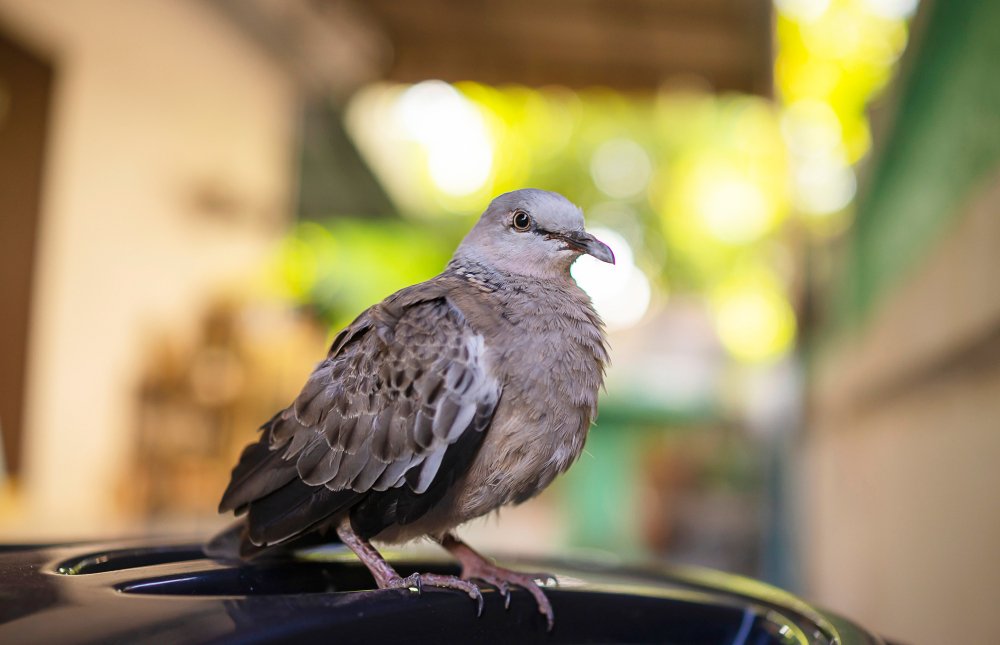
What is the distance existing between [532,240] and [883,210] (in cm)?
162

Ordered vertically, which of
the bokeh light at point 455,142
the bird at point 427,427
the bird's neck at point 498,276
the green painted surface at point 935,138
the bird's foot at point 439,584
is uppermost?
the bokeh light at point 455,142

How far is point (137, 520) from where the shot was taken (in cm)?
503

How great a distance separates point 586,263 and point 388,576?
0.74 meters

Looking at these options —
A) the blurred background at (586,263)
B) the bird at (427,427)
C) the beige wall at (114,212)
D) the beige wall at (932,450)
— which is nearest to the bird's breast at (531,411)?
the bird at (427,427)

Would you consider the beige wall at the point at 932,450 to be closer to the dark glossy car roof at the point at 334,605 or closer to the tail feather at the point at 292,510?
the dark glossy car roof at the point at 334,605

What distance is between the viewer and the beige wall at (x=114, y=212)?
179 inches

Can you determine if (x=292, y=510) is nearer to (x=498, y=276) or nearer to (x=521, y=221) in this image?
(x=498, y=276)

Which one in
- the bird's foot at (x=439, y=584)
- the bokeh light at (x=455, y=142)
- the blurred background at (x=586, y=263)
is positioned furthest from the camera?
the bokeh light at (x=455, y=142)

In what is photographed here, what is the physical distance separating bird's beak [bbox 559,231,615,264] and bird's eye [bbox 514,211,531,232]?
61 mm

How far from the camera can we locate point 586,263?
65.9 inches

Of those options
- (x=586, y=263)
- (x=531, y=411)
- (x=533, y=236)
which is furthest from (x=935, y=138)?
(x=531, y=411)

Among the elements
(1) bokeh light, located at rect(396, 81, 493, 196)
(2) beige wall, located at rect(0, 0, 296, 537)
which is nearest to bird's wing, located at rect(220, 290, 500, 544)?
(2) beige wall, located at rect(0, 0, 296, 537)

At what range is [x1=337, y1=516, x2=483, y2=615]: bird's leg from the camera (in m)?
1.00

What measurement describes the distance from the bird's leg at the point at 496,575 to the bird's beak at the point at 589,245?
1.70 ft
